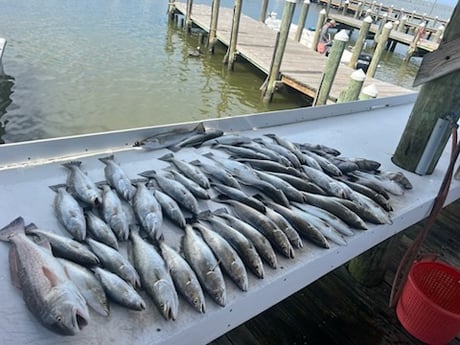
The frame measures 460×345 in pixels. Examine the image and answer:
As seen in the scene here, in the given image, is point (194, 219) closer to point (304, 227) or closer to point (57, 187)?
point (304, 227)

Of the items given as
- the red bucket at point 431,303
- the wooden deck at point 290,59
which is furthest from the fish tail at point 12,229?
the wooden deck at point 290,59

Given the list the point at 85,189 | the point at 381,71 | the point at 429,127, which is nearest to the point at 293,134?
the point at 429,127

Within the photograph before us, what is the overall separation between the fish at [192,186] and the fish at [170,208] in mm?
199

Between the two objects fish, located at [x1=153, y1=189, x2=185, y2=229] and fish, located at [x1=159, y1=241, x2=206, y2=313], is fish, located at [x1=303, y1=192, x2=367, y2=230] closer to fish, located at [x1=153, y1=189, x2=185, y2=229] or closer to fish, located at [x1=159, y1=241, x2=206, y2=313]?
fish, located at [x1=153, y1=189, x2=185, y2=229]

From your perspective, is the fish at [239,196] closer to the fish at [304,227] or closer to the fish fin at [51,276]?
the fish at [304,227]

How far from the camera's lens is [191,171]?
277 cm

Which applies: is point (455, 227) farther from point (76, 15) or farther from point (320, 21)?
point (76, 15)

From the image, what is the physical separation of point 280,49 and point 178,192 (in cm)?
890

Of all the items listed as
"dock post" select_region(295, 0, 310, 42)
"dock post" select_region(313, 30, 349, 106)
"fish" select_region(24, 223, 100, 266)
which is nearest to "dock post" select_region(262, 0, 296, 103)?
"dock post" select_region(313, 30, 349, 106)

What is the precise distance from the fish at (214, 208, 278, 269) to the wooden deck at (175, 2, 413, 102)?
803 cm

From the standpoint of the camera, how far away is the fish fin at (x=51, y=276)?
1.55 meters

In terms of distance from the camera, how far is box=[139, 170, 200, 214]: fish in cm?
238

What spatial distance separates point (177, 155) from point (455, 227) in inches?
153

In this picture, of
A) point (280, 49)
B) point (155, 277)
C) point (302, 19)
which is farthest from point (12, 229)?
point (302, 19)
